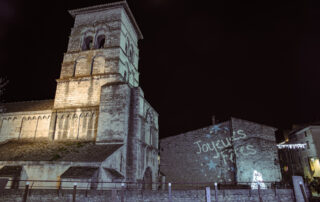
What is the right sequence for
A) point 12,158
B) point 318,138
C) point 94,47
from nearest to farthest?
point 12,158, point 94,47, point 318,138

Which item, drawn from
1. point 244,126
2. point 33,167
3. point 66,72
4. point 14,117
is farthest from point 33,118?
point 244,126

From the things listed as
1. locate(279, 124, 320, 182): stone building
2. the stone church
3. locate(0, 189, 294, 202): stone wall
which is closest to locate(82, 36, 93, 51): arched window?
the stone church

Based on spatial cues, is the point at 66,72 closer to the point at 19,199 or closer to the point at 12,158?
the point at 12,158

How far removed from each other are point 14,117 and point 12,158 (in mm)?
8071

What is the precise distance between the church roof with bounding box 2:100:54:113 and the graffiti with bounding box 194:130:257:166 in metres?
17.7

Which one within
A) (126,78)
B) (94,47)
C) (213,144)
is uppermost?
(94,47)

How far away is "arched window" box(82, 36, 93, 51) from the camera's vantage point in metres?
25.6

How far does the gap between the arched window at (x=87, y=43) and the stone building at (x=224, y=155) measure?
48.7 ft

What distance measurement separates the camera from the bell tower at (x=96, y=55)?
22391mm

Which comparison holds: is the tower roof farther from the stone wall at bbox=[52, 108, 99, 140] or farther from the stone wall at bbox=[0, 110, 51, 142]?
the stone wall at bbox=[52, 108, 99, 140]

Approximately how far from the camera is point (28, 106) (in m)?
25.3

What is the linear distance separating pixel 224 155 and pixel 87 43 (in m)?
20.5

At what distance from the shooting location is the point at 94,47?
24.9 m

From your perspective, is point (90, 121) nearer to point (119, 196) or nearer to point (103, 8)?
point (119, 196)
